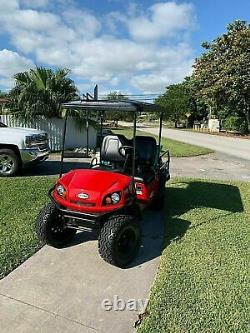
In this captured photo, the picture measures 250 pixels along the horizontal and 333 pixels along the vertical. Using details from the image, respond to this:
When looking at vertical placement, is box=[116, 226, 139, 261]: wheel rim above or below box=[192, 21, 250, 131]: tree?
below

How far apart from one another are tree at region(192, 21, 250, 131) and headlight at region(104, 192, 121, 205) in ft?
83.4

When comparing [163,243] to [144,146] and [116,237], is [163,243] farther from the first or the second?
[144,146]

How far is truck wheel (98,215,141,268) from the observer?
380 centimetres

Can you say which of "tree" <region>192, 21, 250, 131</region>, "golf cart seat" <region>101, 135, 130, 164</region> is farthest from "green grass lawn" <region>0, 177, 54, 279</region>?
"tree" <region>192, 21, 250, 131</region>

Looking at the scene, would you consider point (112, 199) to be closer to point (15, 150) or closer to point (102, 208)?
point (102, 208)

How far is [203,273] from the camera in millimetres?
3791

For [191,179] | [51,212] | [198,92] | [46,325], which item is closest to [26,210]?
[51,212]

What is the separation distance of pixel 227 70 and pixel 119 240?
26.4 meters

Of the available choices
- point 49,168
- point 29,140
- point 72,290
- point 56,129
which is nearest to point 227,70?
point 56,129

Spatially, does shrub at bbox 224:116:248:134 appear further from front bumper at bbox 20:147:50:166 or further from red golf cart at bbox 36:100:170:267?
red golf cart at bbox 36:100:170:267

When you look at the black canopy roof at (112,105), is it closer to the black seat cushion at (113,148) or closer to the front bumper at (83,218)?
the black seat cushion at (113,148)

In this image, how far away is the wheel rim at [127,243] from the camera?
3996 mm

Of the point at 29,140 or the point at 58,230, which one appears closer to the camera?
the point at 58,230

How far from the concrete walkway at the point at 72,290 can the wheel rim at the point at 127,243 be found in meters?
0.16
